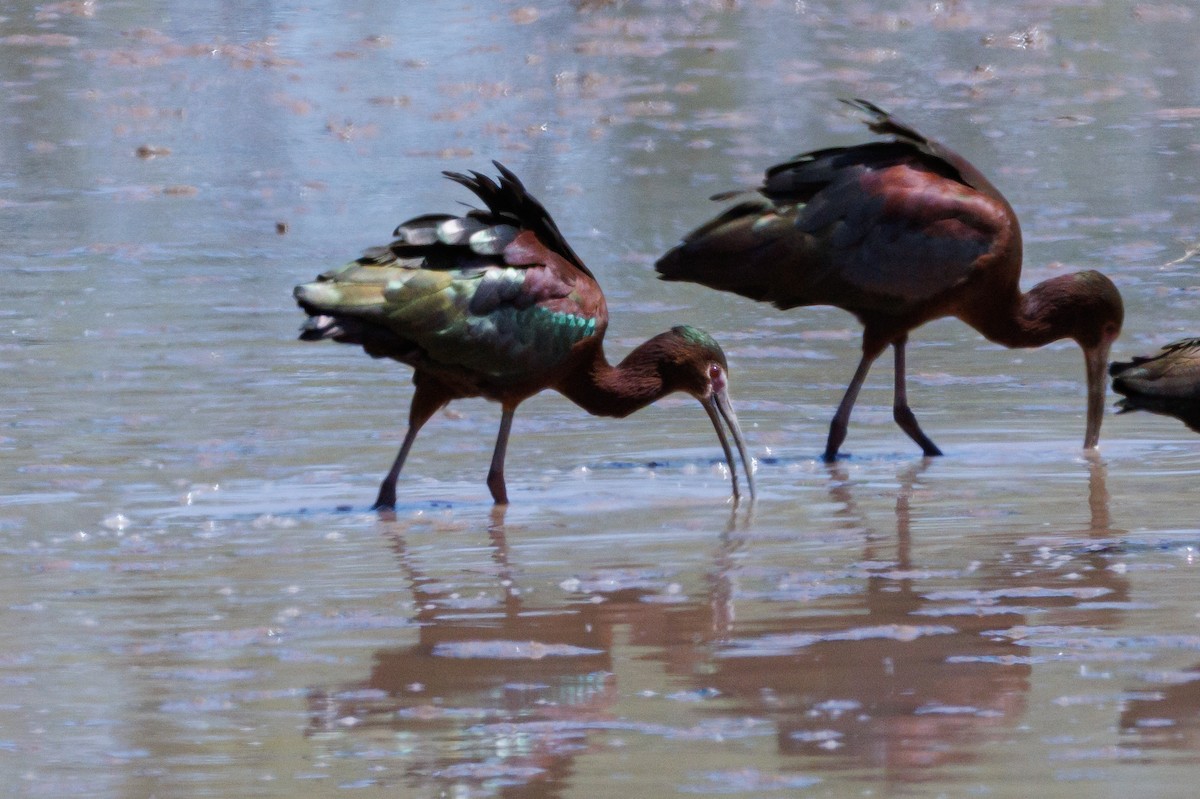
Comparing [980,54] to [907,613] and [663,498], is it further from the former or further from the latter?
[907,613]

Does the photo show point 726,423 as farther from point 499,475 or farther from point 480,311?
point 480,311

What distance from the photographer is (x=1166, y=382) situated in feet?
26.3

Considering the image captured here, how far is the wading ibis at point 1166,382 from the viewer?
7.96 meters

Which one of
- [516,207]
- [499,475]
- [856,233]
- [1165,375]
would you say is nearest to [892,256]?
[856,233]

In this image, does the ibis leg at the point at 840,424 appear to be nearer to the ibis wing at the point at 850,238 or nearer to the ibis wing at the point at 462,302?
the ibis wing at the point at 850,238

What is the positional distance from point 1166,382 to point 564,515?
221cm

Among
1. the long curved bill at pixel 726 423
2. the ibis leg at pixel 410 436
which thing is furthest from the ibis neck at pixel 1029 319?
the ibis leg at pixel 410 436

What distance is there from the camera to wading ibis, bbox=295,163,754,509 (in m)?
8.60

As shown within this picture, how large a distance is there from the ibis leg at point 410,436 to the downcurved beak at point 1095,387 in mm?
2686

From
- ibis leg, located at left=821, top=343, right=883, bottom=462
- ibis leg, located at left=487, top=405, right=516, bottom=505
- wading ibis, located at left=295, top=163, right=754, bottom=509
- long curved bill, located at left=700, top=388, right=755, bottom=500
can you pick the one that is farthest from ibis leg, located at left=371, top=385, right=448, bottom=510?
ibis leg, located at left=821, top=343, right=883, bottom=462

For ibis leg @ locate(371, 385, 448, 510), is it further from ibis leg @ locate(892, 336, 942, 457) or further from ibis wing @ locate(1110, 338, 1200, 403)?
ibis wing @ locate(1110, 338, 1200, 403)

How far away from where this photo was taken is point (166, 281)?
13344 mm

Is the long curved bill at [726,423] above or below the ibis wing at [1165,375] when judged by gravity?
below

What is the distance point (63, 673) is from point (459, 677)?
107 centimetres
